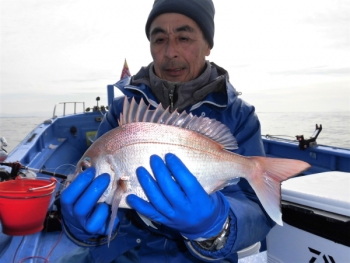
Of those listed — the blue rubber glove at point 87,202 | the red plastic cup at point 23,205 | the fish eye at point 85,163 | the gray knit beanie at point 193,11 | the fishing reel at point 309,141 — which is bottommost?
the red plastic cup at point 23,205

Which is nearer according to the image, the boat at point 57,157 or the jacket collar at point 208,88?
the jacket collar at point 208,88

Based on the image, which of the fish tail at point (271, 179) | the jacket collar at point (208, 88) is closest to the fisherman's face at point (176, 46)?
the jacket collar at point (208, 88)

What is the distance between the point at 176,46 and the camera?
2.09m

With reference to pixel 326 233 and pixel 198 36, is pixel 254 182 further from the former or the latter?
pixel 198 36

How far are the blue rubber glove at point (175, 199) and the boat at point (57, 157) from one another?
994 millimetres

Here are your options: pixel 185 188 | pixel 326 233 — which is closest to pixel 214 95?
pixel 185 188

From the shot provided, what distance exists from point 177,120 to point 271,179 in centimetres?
53

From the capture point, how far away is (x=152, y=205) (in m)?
1.38

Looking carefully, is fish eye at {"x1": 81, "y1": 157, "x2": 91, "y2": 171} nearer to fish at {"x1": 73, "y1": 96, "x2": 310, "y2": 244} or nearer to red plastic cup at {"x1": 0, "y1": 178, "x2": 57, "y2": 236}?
fish at {"x1": 73, "y1": 96, "x2": 310, "y2": 244}

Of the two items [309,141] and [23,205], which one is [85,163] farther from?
[309,141]

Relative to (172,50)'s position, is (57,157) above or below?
below

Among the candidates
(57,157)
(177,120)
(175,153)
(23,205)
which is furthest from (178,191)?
(57,157)

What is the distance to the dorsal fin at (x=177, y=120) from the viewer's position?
1.44 metres

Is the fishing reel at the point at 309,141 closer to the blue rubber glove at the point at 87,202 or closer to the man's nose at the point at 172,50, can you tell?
the man's nose at the point at 172,50
